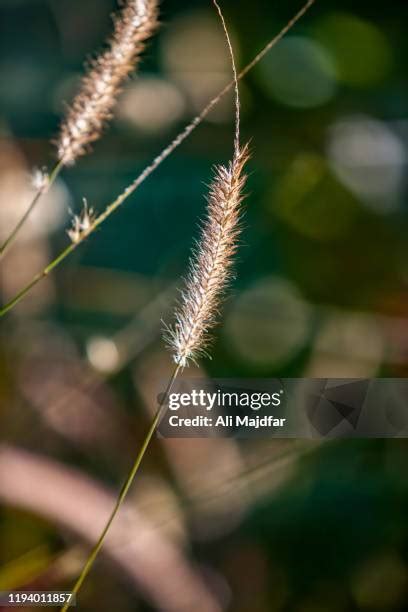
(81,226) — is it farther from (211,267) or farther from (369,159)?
(369,159)

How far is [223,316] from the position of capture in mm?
889

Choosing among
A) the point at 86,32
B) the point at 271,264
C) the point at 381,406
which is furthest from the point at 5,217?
the point at 381,406

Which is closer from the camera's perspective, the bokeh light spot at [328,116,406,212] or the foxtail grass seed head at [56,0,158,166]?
the foxtail grass seed head at [56,0,158,166]

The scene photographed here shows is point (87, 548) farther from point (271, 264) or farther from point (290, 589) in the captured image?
point (271, 264)

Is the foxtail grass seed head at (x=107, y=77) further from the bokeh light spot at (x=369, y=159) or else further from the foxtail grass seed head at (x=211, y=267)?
the bokeh light spot at (x=369, y=159)

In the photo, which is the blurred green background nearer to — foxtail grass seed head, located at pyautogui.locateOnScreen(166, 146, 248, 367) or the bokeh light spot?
the bokeh light spot

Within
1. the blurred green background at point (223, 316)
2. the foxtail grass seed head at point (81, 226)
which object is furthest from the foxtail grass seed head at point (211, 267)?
the blurred green background at point (223, 316)

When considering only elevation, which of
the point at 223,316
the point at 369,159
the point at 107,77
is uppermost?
the point at 107,77

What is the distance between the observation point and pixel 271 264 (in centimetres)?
90

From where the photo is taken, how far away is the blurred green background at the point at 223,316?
89 centimetres

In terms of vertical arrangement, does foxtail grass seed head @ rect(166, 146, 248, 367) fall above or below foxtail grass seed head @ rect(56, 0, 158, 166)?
below

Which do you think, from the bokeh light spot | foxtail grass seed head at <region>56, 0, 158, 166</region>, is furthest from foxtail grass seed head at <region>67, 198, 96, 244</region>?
the bokeh light spot

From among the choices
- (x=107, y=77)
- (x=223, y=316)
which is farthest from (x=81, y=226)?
(x=223, y=316)

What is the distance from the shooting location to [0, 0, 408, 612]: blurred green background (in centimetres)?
89
